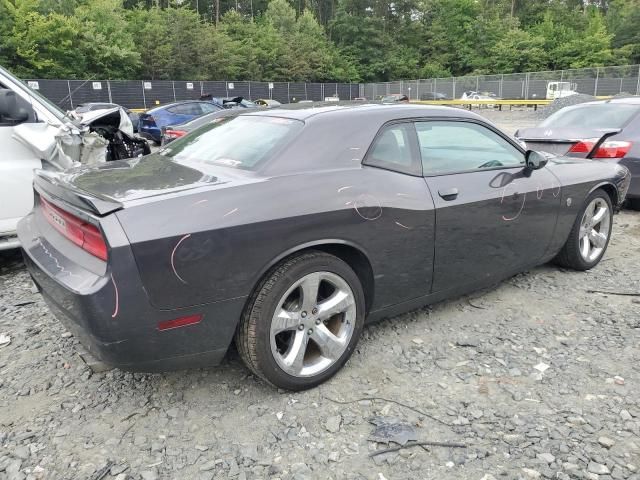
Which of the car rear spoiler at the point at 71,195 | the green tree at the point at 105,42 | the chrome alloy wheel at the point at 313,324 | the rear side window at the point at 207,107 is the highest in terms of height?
the green tree at the point at 105,42

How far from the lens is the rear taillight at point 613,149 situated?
6.29 meters

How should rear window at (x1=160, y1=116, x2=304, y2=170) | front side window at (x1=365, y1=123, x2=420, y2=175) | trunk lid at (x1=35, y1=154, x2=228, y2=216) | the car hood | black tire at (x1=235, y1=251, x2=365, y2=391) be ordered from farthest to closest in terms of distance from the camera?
the car hood → front side window at (x1=365, y1=123, x2=420, y2=175) → rear window at (x1=160, y1=116, x2=304, y2=170) → black tire at (x1=235, y1=251, x2=365, y2=391) → trunk lid at (x1=35, y1=154, x2=228, y2=216)

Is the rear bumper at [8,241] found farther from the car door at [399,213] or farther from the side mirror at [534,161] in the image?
the side mirror at [534,161]

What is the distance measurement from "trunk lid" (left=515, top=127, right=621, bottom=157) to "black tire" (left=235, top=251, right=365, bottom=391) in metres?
4.75

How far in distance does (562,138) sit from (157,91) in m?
35.7

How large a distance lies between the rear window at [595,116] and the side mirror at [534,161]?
349 cm

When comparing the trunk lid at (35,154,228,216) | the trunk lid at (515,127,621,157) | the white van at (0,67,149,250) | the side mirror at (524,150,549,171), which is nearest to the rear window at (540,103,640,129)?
the trunk lid at (515,127,621,157)

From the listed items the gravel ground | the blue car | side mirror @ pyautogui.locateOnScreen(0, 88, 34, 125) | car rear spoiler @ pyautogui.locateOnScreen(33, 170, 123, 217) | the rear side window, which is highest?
side mirror @ pyautogui.locateOnScreen(0, 88, 34, 125)

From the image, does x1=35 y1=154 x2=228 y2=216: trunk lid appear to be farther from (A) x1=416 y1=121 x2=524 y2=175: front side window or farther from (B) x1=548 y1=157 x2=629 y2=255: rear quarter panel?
(B) x1=548 y1=157 x2=629 y2=255: rear quarter panel

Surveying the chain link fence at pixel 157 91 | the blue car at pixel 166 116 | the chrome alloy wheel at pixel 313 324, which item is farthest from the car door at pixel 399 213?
the chain link fence at pixel 157 91

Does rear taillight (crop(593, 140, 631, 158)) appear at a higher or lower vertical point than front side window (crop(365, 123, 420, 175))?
lower

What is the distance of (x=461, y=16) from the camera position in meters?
71.1

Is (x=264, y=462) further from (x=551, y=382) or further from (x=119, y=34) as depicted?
(x=119, y=34)

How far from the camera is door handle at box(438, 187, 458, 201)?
10.8 feet
